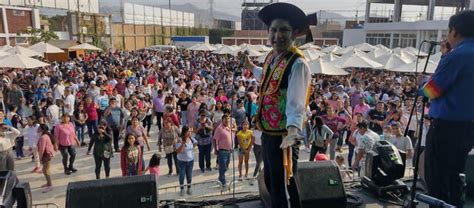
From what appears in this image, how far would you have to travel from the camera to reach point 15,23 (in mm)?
35500

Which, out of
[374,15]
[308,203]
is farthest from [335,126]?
[374,15]

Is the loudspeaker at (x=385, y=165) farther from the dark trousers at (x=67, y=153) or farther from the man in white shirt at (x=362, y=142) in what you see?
the dark trousers at (x=67, y=153)

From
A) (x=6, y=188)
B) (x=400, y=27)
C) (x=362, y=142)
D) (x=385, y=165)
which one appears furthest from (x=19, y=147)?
(x=400, y=27)

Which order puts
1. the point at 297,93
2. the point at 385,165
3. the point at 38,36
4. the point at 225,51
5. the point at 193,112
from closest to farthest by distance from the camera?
the point at 297,93
the point at 385,165
the point at 193,112
the point at 225,51
the point at 38,36


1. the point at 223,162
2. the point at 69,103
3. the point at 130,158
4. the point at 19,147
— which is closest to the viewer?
the point at 130,158

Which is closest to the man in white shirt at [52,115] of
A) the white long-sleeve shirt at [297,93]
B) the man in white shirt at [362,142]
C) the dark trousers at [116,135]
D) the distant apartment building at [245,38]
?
the dark trousers at [116,135]

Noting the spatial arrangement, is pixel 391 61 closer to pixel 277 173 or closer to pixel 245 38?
pixel 277 173

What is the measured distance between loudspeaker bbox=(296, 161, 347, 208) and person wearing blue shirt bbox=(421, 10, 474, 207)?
2.68ft

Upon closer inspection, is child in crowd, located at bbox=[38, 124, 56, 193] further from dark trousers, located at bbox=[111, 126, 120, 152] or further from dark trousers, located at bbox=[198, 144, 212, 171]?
dark trousers, located at bbox=[198, 144, 212, 171]

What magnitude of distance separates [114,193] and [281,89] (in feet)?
5.66

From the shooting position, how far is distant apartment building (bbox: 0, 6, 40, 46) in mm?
33781

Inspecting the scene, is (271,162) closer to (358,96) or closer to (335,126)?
(335,126)

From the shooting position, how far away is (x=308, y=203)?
3.44 m

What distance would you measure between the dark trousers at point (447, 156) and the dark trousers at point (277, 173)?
1011mm
